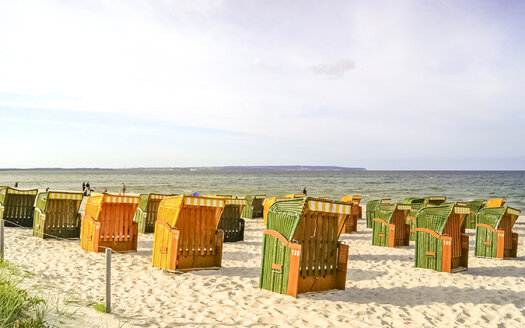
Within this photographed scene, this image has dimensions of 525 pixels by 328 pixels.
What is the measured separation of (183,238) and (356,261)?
5.42 m

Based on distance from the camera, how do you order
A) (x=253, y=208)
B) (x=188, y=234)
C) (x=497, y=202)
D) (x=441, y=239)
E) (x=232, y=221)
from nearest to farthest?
(x=188, y=234), (x=441, y=239), (x=232, y=221), (x=497, y=202), (x=253, y=208)

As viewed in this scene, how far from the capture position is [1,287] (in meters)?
5.55

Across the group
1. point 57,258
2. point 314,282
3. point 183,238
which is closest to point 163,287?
point 183,238

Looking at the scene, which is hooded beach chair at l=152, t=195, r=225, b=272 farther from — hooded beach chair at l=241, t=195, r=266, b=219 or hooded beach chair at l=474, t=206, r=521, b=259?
hooded beach chair at l=241, t=195, r=266, b=219

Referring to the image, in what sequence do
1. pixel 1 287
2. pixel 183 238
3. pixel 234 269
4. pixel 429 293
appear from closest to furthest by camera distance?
pixel 1 287 → pixel 429 293 → pixel 183 238 → pixel 234 269

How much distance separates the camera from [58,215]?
44.4 feet

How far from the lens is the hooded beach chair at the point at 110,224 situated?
456 inches

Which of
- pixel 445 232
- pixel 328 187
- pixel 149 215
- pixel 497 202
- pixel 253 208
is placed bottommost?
pixel 328 187

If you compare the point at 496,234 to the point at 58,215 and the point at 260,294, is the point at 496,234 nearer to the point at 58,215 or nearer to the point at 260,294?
the point at 260,294

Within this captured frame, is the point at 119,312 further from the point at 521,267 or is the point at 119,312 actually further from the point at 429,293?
the point at 521,267

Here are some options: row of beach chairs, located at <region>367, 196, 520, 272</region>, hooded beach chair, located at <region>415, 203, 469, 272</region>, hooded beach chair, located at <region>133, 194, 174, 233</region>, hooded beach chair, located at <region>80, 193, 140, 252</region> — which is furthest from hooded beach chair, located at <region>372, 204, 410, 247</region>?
hooded beach chair, located at <region>80, 193, 140, 252</region>

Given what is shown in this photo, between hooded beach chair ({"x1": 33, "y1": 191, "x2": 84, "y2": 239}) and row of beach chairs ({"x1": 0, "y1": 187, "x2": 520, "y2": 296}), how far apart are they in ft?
0.10

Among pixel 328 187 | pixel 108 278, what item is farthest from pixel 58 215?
pixel 328 187

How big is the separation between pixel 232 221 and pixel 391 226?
574cm
